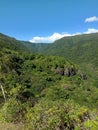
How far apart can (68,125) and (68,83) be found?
136173mm

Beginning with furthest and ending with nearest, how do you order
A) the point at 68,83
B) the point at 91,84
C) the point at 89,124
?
the point at 91,84
the point at 68,83
the point at 89,124

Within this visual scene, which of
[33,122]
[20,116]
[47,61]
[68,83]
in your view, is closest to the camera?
[33,122]

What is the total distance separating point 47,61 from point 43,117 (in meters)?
156

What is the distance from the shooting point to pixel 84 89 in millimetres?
143625

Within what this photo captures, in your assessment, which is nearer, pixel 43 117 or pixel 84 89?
pixel 43 117

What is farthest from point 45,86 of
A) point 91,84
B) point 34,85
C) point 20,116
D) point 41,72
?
point 20,116

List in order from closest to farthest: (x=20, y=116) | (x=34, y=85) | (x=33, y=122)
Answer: (x=33, y=122), (x=20, y=116), (x=34, y=85)

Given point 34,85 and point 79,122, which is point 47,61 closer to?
point 34,85

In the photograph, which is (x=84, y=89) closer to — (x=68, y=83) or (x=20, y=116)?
(x=68, y=83)

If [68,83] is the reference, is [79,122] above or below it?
above

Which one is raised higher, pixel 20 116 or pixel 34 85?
pixel 20 116

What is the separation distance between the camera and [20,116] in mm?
15883

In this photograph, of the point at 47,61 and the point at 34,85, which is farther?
the point at 47,61

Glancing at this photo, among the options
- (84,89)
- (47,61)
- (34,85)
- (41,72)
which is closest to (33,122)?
(34,85)
